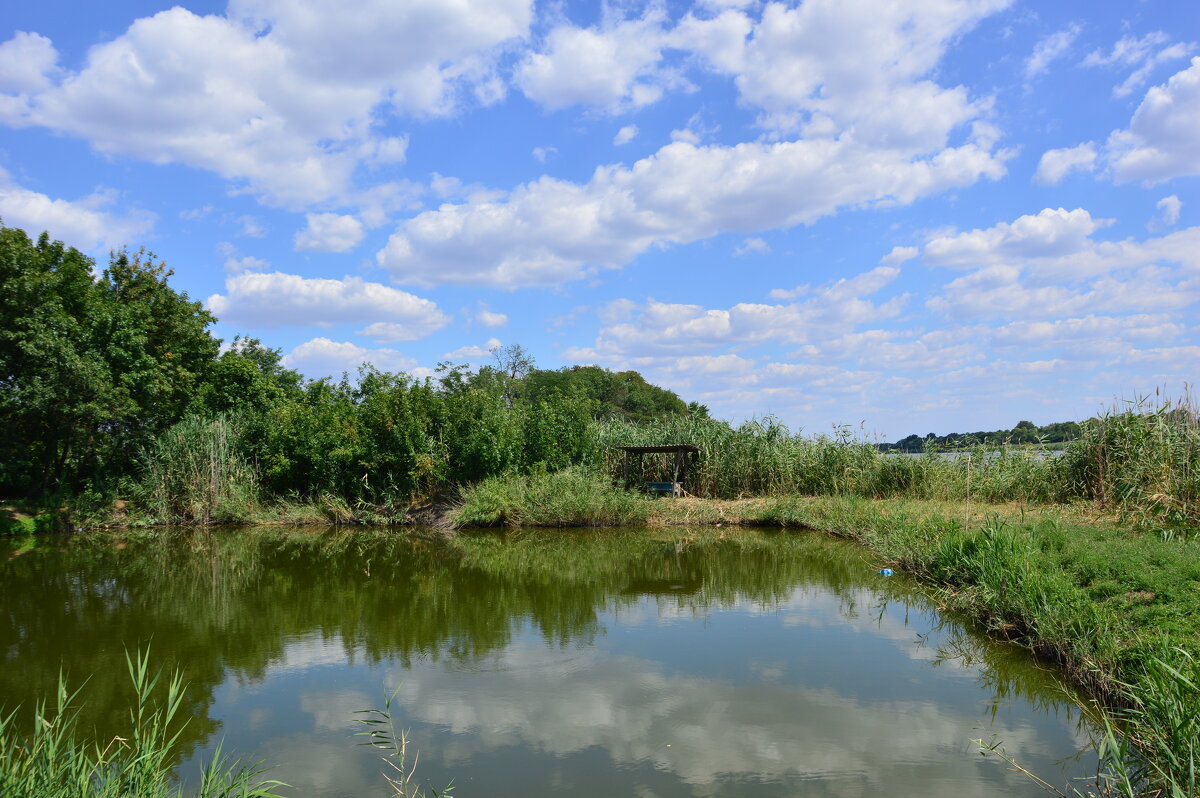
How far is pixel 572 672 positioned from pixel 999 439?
14425 mm

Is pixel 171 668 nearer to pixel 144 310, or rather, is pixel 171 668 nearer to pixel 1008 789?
pixel 1008 789

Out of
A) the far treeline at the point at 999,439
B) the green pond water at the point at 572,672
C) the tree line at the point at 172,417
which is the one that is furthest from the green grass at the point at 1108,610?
the tree line at the point at 172,417

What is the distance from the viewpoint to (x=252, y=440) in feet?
71.0

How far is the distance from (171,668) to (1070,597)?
9268 mm

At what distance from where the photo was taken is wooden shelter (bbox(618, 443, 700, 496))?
19.5 metres

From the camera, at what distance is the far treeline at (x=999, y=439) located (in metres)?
16.5

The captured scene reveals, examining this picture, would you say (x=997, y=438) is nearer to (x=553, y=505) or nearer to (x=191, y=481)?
(x=553, y=505)

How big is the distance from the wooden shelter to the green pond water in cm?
604

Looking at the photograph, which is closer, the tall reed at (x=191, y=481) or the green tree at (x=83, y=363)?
the green tree at (x=83, y=363)

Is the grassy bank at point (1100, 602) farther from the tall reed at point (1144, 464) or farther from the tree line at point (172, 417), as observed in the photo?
the tree line at point (172, 417)

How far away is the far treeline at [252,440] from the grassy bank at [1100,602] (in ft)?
15.8

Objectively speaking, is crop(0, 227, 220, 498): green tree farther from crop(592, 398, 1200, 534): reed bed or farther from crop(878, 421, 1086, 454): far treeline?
crop(878, 421, 1086, 454): far treeline

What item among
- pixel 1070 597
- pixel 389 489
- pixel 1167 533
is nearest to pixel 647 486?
pixel 389 489

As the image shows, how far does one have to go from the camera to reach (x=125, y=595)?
36.3 feet
